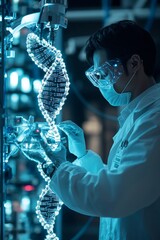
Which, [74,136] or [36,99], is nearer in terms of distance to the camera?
[74,136]

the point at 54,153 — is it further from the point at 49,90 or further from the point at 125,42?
the point at 125,42

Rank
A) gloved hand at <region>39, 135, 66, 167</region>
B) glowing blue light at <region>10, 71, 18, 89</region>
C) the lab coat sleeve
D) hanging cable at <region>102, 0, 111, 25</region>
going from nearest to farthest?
the lab coat sleeve < gloved hand at <region>39, 135, 66, 167</region> < glowing blue light at <region>10, 71, 18, 89</region> < hanging cable at <region>102, 0, 111, 25</region>

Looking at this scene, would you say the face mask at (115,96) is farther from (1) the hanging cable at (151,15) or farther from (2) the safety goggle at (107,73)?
(1) the hanging cable at (151,15)

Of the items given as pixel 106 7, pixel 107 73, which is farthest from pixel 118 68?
pixel 106 7

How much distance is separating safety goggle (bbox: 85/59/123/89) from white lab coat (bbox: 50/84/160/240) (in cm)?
12

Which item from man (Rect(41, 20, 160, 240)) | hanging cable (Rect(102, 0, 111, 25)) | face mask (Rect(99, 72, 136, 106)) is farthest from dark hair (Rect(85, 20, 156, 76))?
hanging cable (Rect(102, 0, 111, 25))

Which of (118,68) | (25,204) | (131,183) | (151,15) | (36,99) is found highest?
(151,15)

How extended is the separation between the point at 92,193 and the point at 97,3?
215 centimetres

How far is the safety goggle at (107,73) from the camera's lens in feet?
4.04

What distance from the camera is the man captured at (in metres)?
1.07

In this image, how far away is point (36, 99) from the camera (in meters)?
2.14

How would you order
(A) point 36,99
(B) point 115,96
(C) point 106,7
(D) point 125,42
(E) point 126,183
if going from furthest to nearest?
(C) point 106,7
(A) point 36,99
(B) point 115,96
(D) point 125,42
(E) point 126,183

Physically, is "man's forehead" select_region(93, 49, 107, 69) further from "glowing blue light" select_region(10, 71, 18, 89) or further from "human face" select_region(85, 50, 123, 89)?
"glowing blue light" select_region(10, 71, 18, 89)

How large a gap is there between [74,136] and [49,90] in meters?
0.26
